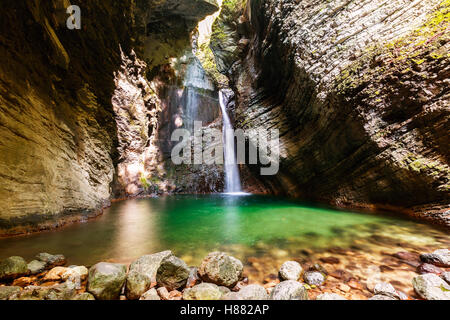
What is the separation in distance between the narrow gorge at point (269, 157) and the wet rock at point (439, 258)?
0.02 meters

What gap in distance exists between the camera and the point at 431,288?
1916 mm

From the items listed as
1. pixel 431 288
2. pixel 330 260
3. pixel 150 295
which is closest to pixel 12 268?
pixel 150 295

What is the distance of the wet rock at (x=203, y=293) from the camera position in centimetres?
183

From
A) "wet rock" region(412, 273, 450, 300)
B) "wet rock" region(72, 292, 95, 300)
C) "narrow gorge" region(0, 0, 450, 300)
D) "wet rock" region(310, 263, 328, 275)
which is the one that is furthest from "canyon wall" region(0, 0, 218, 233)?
"wet rock" region(412, 273, 450, 300)

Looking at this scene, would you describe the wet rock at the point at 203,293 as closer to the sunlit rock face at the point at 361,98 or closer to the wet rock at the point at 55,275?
the wet rock at the point at 55,275

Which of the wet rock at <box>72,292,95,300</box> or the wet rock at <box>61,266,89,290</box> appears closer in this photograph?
the wet rock at <box>72,292,95,300</box>

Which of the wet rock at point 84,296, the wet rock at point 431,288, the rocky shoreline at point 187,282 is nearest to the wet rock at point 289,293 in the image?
the rocky shoreline at point 187,282

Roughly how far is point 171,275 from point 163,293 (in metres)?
0.21

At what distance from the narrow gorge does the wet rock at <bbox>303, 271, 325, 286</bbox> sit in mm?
18

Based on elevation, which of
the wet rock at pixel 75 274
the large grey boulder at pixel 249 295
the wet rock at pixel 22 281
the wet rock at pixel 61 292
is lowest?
the wet rock at pixel 22 281

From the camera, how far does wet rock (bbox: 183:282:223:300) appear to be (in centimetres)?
183

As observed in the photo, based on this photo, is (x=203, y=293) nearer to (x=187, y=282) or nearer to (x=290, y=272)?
(x=187, y=282)

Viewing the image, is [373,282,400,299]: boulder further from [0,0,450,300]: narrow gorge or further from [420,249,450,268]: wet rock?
[420,249,450,268]: wet rock
